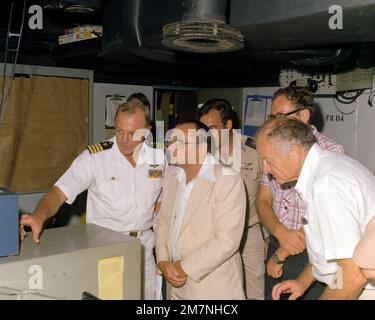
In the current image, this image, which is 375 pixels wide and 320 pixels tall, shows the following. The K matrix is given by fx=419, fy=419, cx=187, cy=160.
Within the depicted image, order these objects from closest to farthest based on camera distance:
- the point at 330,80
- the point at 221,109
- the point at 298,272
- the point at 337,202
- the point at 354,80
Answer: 1. the point at 337,202
2. the point at 298,272
3. the point at 221,109
4. the point at 354,80
5. the point at 330,80

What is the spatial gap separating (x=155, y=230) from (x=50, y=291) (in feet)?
3.63

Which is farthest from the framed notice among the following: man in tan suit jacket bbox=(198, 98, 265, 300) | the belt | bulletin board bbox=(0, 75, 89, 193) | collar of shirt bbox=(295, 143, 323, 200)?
collar of shirt bbox=(295, 143, 323, 200)

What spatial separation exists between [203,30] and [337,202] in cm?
75

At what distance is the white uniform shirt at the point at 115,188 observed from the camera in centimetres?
215

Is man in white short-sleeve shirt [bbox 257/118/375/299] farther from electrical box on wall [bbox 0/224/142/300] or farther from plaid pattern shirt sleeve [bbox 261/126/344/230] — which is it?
electrical box on wall [bbox 0/224/142/300]

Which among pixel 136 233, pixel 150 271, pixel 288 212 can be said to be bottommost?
pixel 150 271

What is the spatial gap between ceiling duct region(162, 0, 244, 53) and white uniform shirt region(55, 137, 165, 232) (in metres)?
0.82

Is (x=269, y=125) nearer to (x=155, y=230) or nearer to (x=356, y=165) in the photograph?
(x=356, y=165)

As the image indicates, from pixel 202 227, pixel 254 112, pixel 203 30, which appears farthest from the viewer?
pixel 254 112

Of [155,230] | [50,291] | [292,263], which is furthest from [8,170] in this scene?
[50,291]

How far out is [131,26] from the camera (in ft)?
6.72

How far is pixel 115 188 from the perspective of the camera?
2.19 m

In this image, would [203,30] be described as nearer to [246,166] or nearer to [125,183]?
[125,183]

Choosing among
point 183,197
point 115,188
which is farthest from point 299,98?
point 115,188
